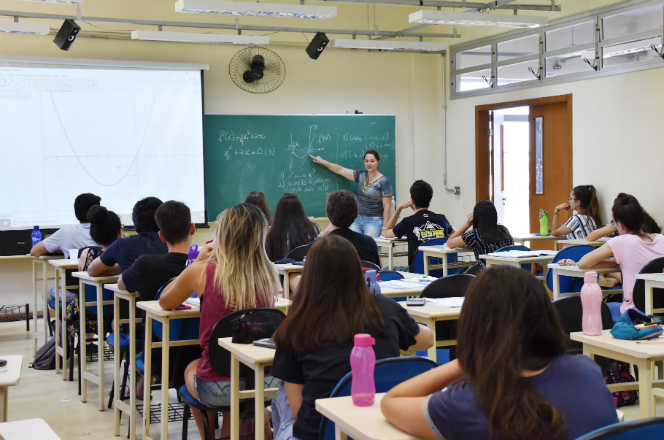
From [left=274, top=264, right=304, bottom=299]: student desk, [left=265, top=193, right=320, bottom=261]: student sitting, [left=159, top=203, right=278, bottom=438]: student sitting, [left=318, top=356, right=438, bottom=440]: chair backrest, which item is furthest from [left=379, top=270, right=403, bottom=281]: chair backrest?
[left=318, top=356, right=438, bottom=440]: chair backrest

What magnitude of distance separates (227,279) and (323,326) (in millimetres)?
1001

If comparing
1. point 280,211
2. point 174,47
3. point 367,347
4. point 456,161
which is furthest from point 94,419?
point 456,161

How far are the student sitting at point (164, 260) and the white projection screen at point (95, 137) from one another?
159 inches

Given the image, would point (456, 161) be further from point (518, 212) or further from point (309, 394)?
point (309, 394)

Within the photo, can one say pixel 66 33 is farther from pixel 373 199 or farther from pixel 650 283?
pixel 650 283

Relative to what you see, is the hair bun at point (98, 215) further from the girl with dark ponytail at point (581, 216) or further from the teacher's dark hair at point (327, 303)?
the girl with dark ponytail at point (581, 216)

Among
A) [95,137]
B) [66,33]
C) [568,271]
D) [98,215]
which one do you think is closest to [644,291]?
[568,271]

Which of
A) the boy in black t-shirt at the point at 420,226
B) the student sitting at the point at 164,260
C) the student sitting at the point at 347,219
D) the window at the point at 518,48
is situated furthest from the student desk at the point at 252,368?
the window at the point at 518,48

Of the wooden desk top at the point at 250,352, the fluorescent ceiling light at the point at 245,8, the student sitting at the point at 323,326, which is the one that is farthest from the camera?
the fluorescent ceiling light at the point at 245,8

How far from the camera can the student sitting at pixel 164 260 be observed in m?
3.67

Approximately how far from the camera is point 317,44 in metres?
7.58

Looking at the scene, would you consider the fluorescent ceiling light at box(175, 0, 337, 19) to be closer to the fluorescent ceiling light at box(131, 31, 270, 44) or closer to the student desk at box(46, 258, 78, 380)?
the fluorescent ceiling light at box(131, 31, 270, 44)

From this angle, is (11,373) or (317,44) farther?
(317,44)

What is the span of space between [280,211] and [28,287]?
3.82 meters
